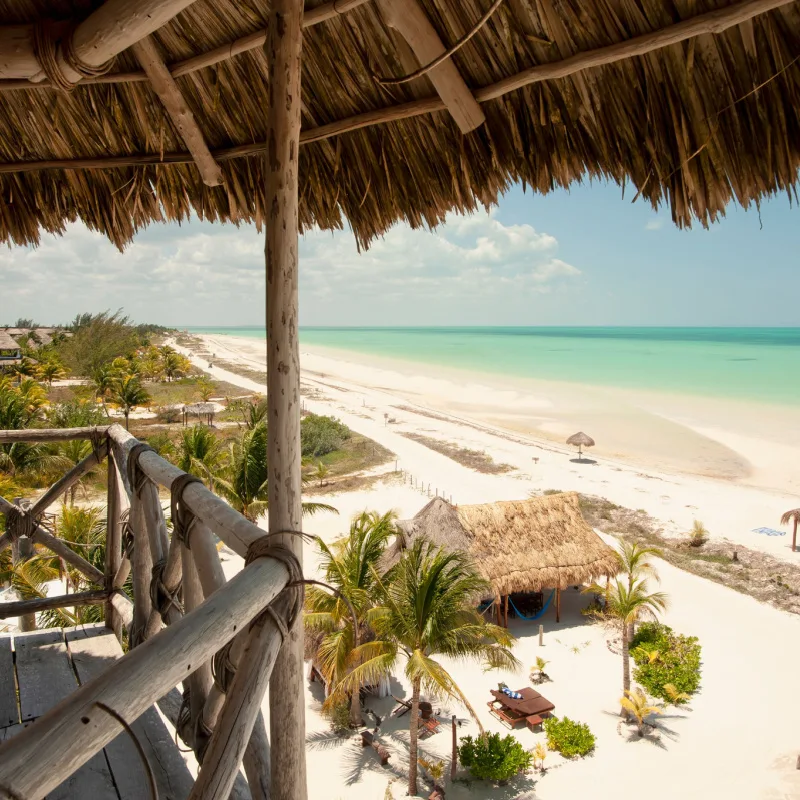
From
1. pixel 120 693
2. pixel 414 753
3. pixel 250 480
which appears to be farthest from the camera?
pixel 250 480

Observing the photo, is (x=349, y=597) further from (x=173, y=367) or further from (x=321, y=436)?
(x=173, y=367)

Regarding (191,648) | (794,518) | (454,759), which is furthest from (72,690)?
(794,518)

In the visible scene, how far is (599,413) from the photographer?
33.1m

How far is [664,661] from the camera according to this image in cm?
879

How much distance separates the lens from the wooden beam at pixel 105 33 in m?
1.56

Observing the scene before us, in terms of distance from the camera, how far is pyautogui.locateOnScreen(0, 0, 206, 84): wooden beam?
1.56 meters

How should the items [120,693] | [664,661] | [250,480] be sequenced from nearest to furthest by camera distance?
1. [120,693]
2. [664,661]
3. [250,480]

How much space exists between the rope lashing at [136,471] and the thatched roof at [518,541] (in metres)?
8.17

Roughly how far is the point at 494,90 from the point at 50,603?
8.30 ft

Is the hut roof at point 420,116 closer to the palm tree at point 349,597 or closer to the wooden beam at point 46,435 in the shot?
the wooden beam at point 46,435

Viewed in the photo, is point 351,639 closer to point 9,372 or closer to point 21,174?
point 21,174

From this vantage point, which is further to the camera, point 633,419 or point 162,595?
point 633,419

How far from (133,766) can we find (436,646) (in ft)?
18.5

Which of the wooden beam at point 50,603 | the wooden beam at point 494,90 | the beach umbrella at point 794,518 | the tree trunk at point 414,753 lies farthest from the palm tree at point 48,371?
the wooden beam at point 50,603
